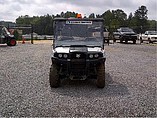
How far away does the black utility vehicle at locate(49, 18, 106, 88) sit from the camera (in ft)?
28.0

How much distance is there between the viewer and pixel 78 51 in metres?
8.55

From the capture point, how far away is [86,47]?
9000 millimetres

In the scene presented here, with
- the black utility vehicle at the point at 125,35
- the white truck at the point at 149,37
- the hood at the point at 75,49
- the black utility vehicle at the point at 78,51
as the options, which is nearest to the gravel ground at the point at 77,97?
the black utility vehicle at the point at 78,51

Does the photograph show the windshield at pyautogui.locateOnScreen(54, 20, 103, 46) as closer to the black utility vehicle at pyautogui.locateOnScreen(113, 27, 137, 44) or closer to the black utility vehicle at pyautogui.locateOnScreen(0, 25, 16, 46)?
the black utility vehicle at pyautogui.locateOnScreen(0, 25, 16, 46)

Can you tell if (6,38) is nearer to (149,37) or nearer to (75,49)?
(149,37)

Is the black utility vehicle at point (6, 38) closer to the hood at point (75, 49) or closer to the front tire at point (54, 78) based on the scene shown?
the hood at point (75, 49)

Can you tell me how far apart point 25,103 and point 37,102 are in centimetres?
29

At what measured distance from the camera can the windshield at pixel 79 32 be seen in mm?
9469

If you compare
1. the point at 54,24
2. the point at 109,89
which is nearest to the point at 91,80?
the point at 109,89

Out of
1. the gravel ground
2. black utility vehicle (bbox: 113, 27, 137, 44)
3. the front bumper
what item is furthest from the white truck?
the front bumper

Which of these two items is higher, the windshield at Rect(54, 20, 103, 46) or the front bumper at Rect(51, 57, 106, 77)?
the windshield at Rect(54, 20, 103, 46)

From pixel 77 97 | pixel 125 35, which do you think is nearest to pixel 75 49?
pixel 77 97

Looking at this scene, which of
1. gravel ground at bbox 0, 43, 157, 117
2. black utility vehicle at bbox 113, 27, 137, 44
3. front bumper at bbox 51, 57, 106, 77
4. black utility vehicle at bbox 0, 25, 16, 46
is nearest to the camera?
gravel ground at bbox 0, 43, 157, 117

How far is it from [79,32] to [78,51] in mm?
1270
